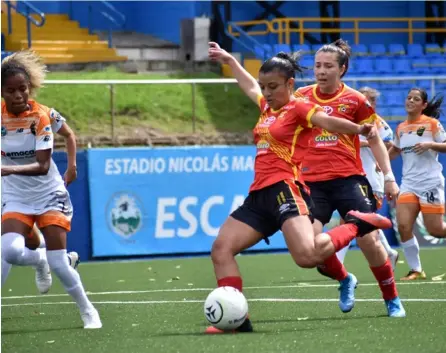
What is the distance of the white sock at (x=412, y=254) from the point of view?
45.7ft

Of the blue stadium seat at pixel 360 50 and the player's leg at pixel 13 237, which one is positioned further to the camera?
the blue stadium seat at pixel 360 50

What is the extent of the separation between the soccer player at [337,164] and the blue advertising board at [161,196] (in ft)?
27.0

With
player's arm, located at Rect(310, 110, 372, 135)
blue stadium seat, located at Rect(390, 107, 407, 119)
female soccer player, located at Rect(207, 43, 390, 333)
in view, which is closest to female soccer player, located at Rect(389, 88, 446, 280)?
female soccer player, located at Rect(207, 43, 390, 333)

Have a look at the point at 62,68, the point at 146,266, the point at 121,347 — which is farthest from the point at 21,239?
the point at 62,68

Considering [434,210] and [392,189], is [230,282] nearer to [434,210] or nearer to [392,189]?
[392,189]

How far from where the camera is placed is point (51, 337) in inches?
349

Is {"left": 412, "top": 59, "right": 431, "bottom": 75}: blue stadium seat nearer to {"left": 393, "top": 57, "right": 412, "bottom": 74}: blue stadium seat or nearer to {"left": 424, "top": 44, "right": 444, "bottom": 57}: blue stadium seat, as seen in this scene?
{"left": 393, "top": 57, "right": 412, "bottom": 74}: blue stadium seat

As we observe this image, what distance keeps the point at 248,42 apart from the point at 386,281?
748 inches

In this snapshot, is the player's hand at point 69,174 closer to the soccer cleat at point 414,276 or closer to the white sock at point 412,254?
the soccer cleat at point 414,276

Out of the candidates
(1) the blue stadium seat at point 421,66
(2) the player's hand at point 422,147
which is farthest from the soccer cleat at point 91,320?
(1) the blue stadium seat at point 421,66

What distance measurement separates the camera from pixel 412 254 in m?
14.0

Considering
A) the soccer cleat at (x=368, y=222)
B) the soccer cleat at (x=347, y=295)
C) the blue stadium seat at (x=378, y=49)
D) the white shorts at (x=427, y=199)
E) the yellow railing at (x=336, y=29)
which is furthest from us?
the blue stadium seat at (x=378, y=49)

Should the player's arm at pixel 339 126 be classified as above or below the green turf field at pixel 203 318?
above

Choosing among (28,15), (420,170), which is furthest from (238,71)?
(28,15)
